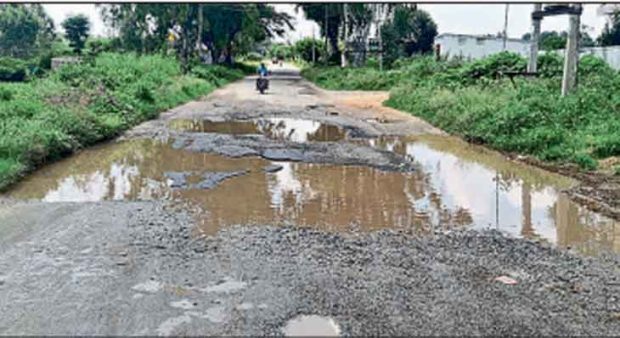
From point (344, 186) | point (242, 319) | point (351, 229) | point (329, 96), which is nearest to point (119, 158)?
point (344, 186)

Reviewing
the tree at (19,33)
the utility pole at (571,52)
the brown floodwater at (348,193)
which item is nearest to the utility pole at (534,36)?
the utility pole at (571,52)

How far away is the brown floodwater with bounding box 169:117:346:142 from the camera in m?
15.8

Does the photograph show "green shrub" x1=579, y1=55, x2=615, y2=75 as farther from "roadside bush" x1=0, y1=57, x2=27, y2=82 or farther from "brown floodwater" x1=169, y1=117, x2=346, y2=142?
"roadside bush" x1=0, y1=57, x2=27, y2=82

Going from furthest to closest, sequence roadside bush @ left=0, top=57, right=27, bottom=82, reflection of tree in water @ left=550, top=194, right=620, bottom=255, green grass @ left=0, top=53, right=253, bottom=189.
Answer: roadside bush @ left=0, top=57, right=27, bottom=82 → green grass @ left=0, top=53, right=253, bottom=189 → reflection of tree in water @ left=550, top=194, right=620, bottom=255

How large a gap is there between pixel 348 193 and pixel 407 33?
48.3 m

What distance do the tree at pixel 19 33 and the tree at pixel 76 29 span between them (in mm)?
2092

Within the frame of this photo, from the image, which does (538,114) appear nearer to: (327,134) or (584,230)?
(327,134)

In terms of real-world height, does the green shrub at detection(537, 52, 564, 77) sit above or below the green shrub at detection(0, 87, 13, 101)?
above

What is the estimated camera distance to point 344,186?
32.6 ft

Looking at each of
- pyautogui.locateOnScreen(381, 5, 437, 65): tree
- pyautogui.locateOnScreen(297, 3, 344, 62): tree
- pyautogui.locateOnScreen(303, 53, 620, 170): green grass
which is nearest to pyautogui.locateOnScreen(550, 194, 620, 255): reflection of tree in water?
pyautogui.locateOnScreen(303, 53, 620, 170): green grass

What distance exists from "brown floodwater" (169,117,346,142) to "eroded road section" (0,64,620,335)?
2.67 meters

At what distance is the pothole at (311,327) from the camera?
14.5 ft

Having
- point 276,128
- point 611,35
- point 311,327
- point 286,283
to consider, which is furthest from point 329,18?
point 311,327

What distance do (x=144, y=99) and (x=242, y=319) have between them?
17311 millimetres
